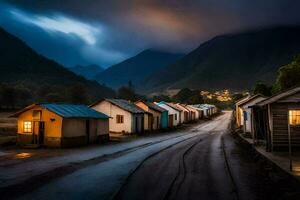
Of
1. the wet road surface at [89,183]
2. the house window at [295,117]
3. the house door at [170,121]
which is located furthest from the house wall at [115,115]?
the house window at [295,117]

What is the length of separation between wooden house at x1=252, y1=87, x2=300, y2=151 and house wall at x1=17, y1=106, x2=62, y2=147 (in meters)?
16.8

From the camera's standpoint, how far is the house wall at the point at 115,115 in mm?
45344

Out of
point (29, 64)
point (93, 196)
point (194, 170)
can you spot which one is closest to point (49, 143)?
point (194, 170)

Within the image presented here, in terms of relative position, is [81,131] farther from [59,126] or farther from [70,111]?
[59,126]

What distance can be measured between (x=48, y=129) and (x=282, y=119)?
62.8 ft

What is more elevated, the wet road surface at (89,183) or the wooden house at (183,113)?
the wooden house at (183,113)

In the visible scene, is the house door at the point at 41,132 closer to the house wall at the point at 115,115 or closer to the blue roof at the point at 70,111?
the blue roof at the point at 70,111

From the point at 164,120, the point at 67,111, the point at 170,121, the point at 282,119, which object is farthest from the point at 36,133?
the point at 170,121

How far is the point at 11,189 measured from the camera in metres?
12.5

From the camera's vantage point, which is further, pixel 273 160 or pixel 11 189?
pixel 273 160

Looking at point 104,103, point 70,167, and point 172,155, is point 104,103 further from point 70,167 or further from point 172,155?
point 70,167

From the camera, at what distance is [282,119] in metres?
22.3

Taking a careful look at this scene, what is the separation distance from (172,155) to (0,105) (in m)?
95.4

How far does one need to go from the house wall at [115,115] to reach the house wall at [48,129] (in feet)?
54.9
